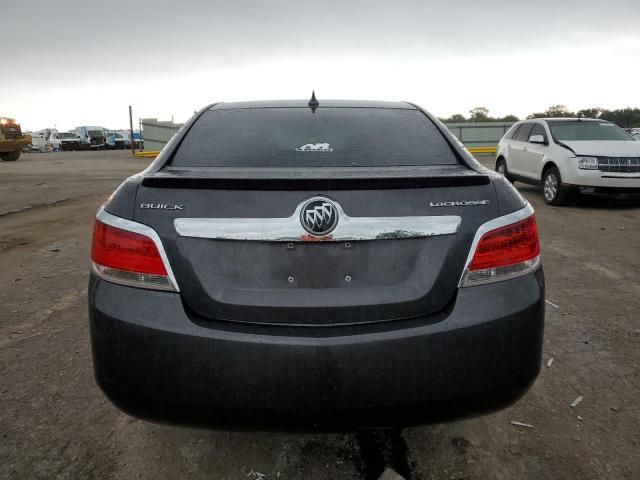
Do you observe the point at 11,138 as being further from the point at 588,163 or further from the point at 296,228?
the point at 296,228

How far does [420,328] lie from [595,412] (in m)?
1.47

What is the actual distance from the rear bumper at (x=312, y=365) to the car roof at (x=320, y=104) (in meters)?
1.51

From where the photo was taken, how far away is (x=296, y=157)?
2.21m

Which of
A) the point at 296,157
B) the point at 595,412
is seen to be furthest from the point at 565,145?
the point at 296,157

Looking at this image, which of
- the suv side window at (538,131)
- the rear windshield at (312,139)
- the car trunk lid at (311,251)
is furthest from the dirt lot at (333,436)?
the suv side window at (538,131)

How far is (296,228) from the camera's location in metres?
1.60

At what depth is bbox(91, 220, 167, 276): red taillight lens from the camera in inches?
65.7

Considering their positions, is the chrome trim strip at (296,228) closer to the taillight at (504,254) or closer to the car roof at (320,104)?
the taillight at (504,254)

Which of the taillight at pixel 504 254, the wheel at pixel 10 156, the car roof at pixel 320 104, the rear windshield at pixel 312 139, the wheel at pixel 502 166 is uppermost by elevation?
the car roof at pixel 320 104

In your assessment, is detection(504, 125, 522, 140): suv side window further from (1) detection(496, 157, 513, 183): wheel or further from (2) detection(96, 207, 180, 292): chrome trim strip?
(2) detection(96, 207, 180, 292): chrome trim strip

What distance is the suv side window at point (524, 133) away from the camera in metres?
10.4

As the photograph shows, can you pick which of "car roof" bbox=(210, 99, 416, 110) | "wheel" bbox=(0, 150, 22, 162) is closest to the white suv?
"car roof" bbox=(210, 99, 416, 110)

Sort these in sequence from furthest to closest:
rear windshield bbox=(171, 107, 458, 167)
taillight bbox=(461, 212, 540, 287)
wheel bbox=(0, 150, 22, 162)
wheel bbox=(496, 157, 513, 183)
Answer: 1. wheel bbox=(0, 150, 22, 162)
2. wheel bbox=(496, 157, 513, 183)
3. rear windshield bbox=(171, 107, 458, 167)
4. taillight bbox=(461, 212, 540, 287)

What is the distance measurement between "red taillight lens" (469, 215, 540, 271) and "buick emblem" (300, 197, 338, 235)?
51 cm
